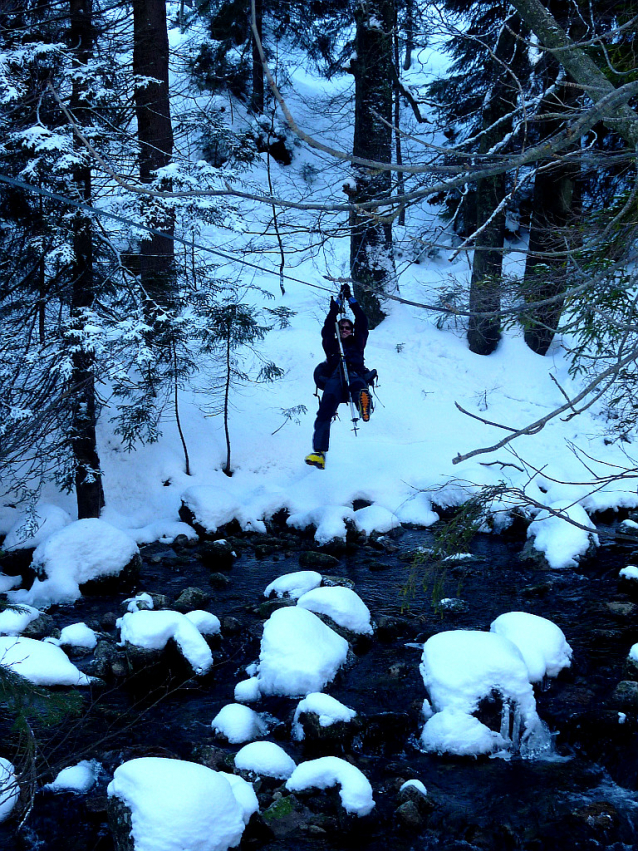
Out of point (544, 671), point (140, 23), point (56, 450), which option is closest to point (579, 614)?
point (544, 671)

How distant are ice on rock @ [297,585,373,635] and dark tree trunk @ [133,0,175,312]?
11.8 feet

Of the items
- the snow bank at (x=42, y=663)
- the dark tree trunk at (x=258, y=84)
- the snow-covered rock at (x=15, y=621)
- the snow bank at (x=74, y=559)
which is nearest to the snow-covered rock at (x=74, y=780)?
the snow bank at (x=42, y=663)

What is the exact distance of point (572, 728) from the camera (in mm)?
4684

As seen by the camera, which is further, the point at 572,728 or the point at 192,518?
the point at 192,518

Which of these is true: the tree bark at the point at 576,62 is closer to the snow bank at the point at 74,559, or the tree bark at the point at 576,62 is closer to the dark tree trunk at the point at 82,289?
the dark tree trunk at the point at 82,289

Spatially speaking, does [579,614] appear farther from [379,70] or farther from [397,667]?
[379,70]

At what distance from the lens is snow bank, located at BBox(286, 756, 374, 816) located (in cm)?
396

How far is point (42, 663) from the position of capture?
16.0 ft

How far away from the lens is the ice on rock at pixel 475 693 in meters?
4.53

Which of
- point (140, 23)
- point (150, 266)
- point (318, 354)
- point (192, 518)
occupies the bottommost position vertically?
point (192, 518)

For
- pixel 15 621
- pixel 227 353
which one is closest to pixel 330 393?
pixel 227 353

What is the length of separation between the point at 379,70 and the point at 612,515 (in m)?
7.29

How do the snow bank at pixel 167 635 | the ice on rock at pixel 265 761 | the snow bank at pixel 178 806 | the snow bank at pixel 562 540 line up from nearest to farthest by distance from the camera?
the snow bank at pixel 178 806 → the ice on rock at pixel 265 761 → the snow bank at pixel 167 635 → the snow bank at pixel 562 540

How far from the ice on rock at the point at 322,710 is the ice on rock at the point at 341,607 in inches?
43.4
